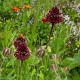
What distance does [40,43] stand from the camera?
345 centimetres

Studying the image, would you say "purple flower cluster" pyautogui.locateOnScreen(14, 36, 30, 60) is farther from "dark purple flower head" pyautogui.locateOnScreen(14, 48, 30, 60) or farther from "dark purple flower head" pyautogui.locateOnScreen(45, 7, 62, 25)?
"dark purple flower head" pyautogui.locateOnScreen(45, 7, 62, 25)

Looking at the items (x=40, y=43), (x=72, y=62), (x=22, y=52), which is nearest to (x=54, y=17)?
(x=22, y=52)

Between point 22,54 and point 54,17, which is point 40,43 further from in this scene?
point 22,54

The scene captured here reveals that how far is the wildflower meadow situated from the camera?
2.03 metres

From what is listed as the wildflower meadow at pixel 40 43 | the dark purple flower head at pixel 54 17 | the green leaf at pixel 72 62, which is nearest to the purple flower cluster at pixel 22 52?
the wildflower meadow at pixel 40 43

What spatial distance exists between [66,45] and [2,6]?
1.43m

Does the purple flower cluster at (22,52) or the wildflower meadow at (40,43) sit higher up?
the purple flower cluster at (22,52)

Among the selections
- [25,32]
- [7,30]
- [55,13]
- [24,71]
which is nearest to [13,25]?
[25,32]

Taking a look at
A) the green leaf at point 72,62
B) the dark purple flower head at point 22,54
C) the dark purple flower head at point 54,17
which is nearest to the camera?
the dark purple flower head at point 22,54

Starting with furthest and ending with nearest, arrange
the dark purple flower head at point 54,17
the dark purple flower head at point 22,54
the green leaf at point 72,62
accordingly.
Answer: the green leaf at point 72,62 < the dark purple flower head at point 54,17 < the dark purple flower head at point 22,54

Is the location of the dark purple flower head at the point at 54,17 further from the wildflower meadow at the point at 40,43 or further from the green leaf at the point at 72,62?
the green leaf at the point at 72,62

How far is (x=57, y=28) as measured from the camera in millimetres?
3682

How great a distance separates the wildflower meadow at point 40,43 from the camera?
2.03 meters

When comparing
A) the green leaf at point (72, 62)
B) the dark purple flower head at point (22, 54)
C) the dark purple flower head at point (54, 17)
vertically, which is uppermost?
the dark purple flower head at point (54, 17)
